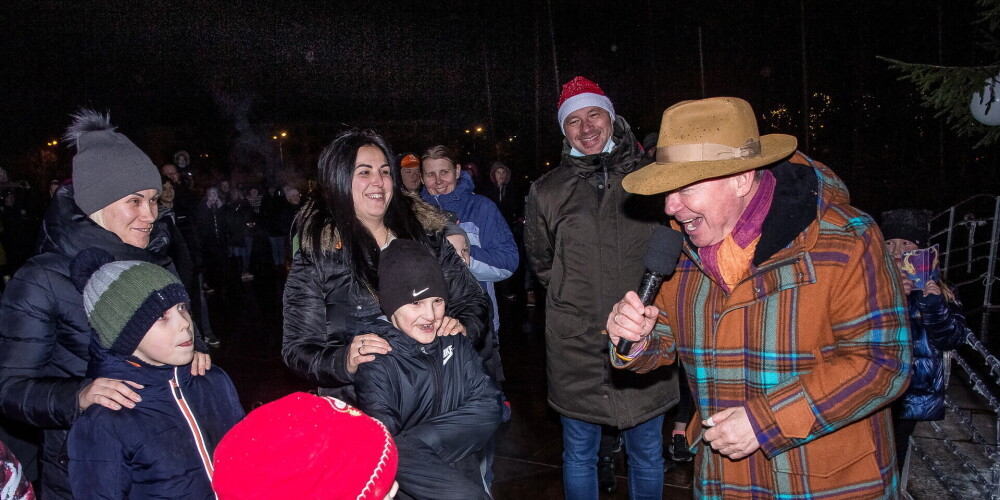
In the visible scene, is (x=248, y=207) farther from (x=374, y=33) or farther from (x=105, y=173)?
(x=105, y=173)

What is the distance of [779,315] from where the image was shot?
6.15ft

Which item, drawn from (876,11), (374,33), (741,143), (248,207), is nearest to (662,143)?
(741,143)

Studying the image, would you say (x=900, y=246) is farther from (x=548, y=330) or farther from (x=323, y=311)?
(x=323, y=311)

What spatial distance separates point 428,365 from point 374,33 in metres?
19.5

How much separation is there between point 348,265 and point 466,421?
904 mm

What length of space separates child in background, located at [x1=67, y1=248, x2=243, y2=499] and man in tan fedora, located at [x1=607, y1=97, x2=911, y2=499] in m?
1.63

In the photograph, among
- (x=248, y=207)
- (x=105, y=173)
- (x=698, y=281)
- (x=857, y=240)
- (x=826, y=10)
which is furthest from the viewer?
(x=826, y=10)

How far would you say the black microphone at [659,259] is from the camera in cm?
189

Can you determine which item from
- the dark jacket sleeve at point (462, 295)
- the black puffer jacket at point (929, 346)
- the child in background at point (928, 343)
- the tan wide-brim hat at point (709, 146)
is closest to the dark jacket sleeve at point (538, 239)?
the dark jacket sleeve at point (462, 295)

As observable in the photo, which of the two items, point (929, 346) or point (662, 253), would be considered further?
point (929, 346)

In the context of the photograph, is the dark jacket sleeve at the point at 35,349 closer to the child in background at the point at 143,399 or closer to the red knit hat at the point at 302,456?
the child in background at the point at 143,399

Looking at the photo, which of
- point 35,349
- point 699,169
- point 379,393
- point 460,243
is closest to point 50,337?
point 35,349

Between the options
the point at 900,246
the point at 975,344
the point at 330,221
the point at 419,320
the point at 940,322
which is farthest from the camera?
the point at 900,246

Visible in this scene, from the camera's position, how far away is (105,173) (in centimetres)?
271
